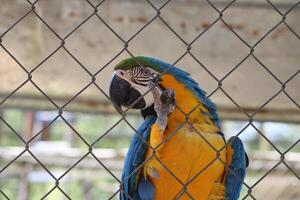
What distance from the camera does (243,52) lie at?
2783 millimetres

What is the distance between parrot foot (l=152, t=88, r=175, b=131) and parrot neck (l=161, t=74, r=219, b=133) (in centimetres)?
6

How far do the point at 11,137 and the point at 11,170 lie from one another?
1.94m

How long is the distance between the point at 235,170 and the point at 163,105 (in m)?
0.29

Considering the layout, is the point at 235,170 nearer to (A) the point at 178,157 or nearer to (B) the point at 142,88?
(A) the point at 178,157

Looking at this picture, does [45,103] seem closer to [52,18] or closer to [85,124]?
[52,18]

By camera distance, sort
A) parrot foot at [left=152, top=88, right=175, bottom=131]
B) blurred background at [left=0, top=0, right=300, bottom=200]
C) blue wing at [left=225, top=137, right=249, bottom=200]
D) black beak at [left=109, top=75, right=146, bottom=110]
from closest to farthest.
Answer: parrot foot at [left=152, top=88, right=175, bottom=131] → blue wing at [left=225, top=137, right=249, bottom=200] → black beak at [left=109, top=75, right=146, bottom=110] → blurred background at [left=0, top=0, right=300, bottom=200]

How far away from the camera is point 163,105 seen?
6.14ft

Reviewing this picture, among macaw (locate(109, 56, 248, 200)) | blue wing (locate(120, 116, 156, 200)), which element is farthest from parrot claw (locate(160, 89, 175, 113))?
blue wing (locate(120, 116, 156, 200))

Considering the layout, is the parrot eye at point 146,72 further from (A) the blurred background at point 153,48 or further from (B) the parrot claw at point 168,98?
(A) the blurred background at point 153,48

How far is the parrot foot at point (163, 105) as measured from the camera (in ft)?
5.96

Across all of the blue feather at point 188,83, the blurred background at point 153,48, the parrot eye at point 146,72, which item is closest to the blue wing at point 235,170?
the blue feather at point 188,83

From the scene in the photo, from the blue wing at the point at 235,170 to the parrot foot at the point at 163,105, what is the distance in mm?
218

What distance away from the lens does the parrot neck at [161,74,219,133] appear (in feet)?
6.43

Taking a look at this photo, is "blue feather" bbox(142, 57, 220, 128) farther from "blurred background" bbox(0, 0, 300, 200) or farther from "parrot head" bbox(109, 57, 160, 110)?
"blurred background" bbox(0, 0, 300, 200)
